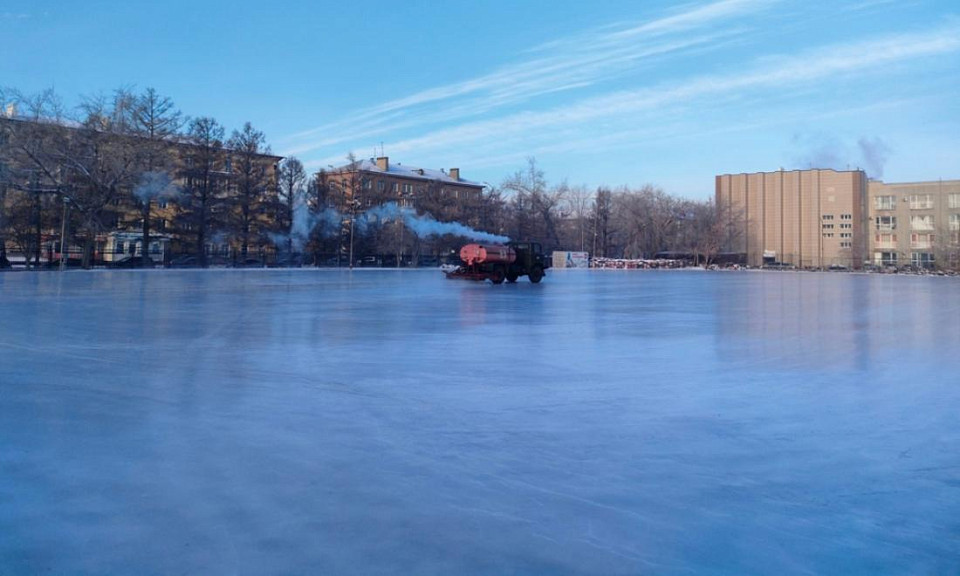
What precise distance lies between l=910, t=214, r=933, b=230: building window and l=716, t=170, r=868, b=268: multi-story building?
660cm

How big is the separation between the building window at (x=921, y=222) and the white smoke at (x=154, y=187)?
87242 mm

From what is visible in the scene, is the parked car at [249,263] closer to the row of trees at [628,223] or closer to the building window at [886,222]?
the row of trees at [628,223]

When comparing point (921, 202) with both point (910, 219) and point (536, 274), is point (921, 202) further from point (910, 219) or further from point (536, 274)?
point (536, 274)

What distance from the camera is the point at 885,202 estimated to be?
318 ft

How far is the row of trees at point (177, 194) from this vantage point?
47000mm

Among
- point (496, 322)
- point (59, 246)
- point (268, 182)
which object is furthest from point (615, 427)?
point (268, 182)

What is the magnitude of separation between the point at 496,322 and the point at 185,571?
40.2 ft

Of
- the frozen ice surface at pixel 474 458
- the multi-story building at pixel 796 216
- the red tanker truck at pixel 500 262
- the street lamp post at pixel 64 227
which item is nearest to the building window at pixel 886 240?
the multi-story building at pixel 796 216

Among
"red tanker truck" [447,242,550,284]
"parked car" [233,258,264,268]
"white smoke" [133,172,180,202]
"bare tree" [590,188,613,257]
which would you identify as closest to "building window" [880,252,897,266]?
"bare tree" [590,188,613,257]

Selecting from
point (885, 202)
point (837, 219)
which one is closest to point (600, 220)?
point (837, 219)

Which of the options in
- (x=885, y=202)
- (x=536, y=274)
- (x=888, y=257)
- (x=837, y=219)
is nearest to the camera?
(x=536, y=274)

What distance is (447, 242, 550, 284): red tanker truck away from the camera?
35938 mm

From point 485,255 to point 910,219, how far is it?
8075 centimetres

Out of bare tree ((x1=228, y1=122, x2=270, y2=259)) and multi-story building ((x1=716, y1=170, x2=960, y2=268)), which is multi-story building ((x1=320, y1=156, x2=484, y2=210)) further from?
multi-story building ((x1=716, y1=170, x2=960, y2=268))
